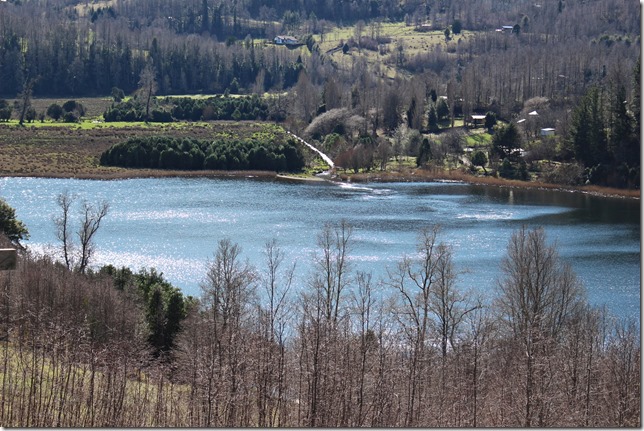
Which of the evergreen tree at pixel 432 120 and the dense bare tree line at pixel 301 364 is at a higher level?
the evergreen tree at pixel 432 120

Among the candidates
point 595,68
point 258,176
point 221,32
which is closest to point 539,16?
point 221,32

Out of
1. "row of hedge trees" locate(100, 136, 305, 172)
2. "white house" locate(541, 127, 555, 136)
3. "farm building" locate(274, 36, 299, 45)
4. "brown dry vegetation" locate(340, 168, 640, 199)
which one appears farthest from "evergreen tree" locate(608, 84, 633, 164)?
"farm building" locate(274, 36, 299, 45)

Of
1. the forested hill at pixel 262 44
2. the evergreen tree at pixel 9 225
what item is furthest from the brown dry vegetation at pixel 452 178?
the evergreen tree at pixel 9 225

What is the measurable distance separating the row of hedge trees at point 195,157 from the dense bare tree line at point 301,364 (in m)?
39.2

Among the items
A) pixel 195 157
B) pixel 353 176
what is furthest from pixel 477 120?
pixel 195 157

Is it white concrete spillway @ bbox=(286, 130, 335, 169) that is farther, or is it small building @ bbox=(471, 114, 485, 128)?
small building @ bbox=(471, 114, 485, 128)

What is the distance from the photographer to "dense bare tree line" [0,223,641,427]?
776 inches

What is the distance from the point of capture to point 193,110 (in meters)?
90.7

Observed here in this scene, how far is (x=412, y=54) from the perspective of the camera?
13225 centimetres

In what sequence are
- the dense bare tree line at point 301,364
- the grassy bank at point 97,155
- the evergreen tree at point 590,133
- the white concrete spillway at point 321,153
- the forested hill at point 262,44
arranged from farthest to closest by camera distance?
the forested hill at point 262,44 → the white concrete spillway at point 321,153 → the grassy bank at point 97,155 → the evergreen tree at point 590,133 → the dense bare tree line at point 301,364

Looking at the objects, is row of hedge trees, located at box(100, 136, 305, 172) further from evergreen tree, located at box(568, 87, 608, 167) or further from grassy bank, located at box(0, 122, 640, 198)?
evergreen tree, located at box(568, 87, 608, 167)

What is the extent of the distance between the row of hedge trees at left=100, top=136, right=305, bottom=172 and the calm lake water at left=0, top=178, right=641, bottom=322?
10.7ft

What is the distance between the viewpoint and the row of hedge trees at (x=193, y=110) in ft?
288

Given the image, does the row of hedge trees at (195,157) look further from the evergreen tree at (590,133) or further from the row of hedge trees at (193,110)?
the row of hedge trees at (193,110)
